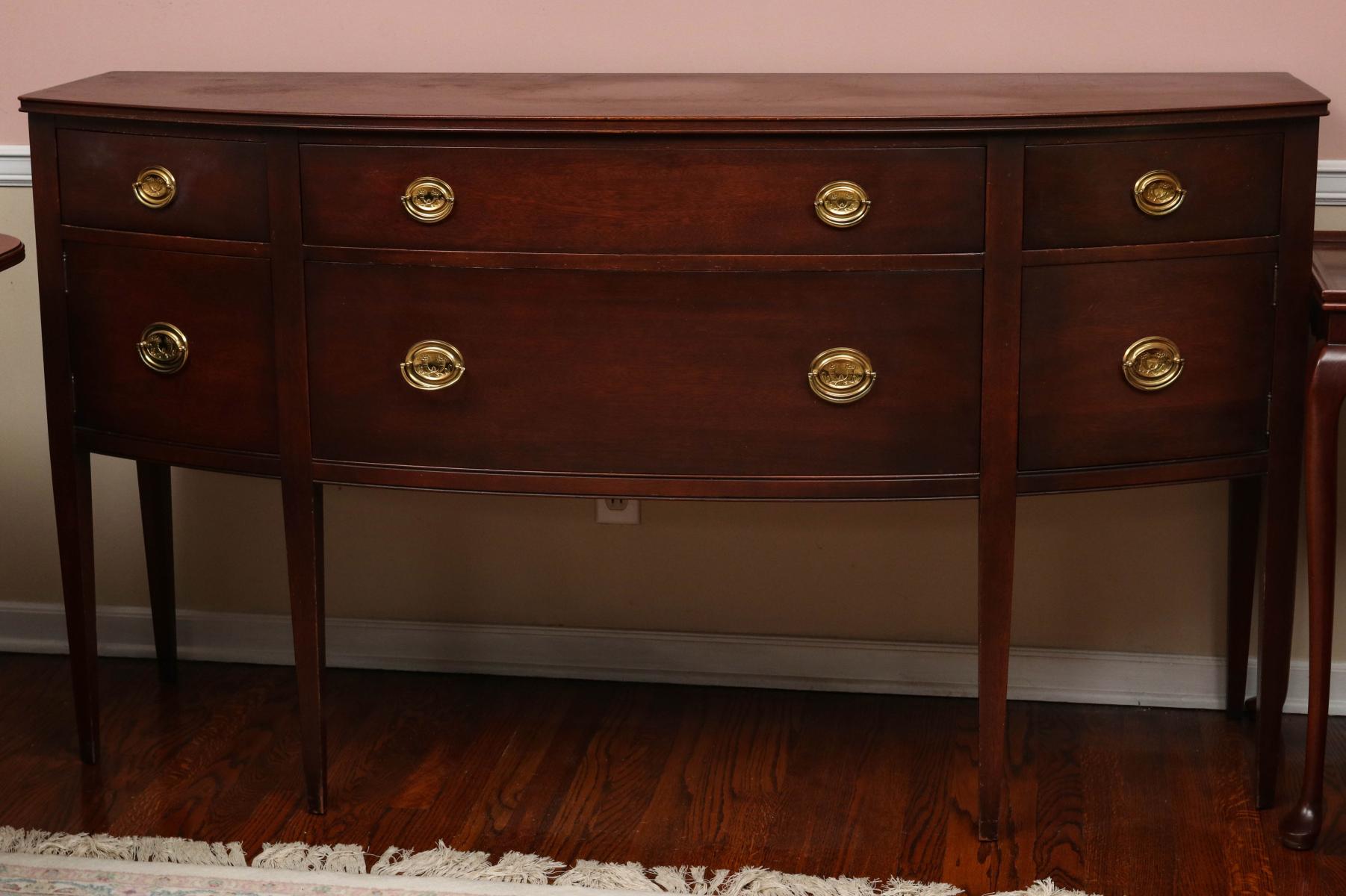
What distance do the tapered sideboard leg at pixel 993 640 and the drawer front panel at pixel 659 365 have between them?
0.10 metres

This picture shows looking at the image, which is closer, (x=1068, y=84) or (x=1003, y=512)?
(x=1003, y=512)

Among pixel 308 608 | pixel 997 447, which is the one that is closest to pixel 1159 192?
pixel 997 447

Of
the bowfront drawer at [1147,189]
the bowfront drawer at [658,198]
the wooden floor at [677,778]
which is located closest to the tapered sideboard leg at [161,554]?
the wooden floor at [677,778]

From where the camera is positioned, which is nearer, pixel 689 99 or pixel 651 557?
pixel 689 99

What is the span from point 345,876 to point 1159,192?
1274 millimetres

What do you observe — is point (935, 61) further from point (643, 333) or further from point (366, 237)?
point (366, 237)

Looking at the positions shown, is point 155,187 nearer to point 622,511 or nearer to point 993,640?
point 622,511

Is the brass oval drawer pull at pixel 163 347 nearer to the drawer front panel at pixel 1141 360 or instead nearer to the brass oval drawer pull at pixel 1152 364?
the drawer front panel at pixel 1141 360

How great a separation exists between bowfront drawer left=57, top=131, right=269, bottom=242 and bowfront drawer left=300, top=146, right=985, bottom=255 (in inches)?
3.3

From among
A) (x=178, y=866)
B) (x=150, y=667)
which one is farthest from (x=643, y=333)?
(x=150, y=667)

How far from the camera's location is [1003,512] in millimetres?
1772

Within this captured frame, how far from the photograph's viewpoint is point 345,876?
6.05 ft

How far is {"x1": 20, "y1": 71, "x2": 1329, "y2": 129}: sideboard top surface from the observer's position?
1654 millimetres

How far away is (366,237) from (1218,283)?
1.00m
